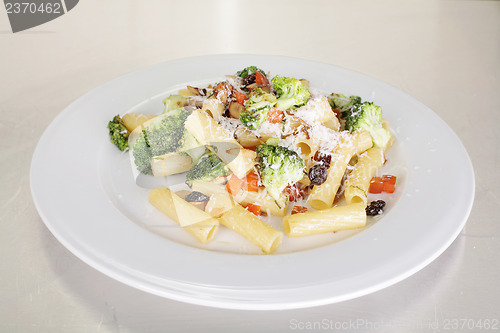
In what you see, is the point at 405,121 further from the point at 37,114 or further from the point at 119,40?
the point at 119,40

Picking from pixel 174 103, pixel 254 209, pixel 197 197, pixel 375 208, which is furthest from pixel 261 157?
pixel 174 103

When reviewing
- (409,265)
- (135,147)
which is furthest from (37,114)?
(409,265)

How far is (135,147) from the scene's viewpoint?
8.20 ft

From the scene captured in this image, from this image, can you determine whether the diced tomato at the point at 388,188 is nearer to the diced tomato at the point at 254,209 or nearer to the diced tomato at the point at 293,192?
the diced tomato at the point at 293,192

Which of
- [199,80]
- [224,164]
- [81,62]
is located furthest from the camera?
[81,62]

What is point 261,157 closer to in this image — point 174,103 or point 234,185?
point 234,185

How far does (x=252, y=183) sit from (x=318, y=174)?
309mm

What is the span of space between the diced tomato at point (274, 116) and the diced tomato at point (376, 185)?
0.53 metres

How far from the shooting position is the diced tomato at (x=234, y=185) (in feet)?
7.50

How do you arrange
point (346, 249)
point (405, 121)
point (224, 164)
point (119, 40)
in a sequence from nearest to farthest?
1. point (346, 249)
2. point (224, 164)
3. point (405, 121)
4. point (119, 40)

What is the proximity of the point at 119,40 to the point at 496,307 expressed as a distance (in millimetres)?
3589

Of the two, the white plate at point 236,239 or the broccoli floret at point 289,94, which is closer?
the white plate at point 236,239

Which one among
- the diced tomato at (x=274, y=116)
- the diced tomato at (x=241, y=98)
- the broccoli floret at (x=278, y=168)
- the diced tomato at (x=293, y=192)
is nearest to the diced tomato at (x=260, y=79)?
the diced tomato at (x=241, y=98)

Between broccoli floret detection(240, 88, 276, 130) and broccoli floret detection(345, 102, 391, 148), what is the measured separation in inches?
17.1
